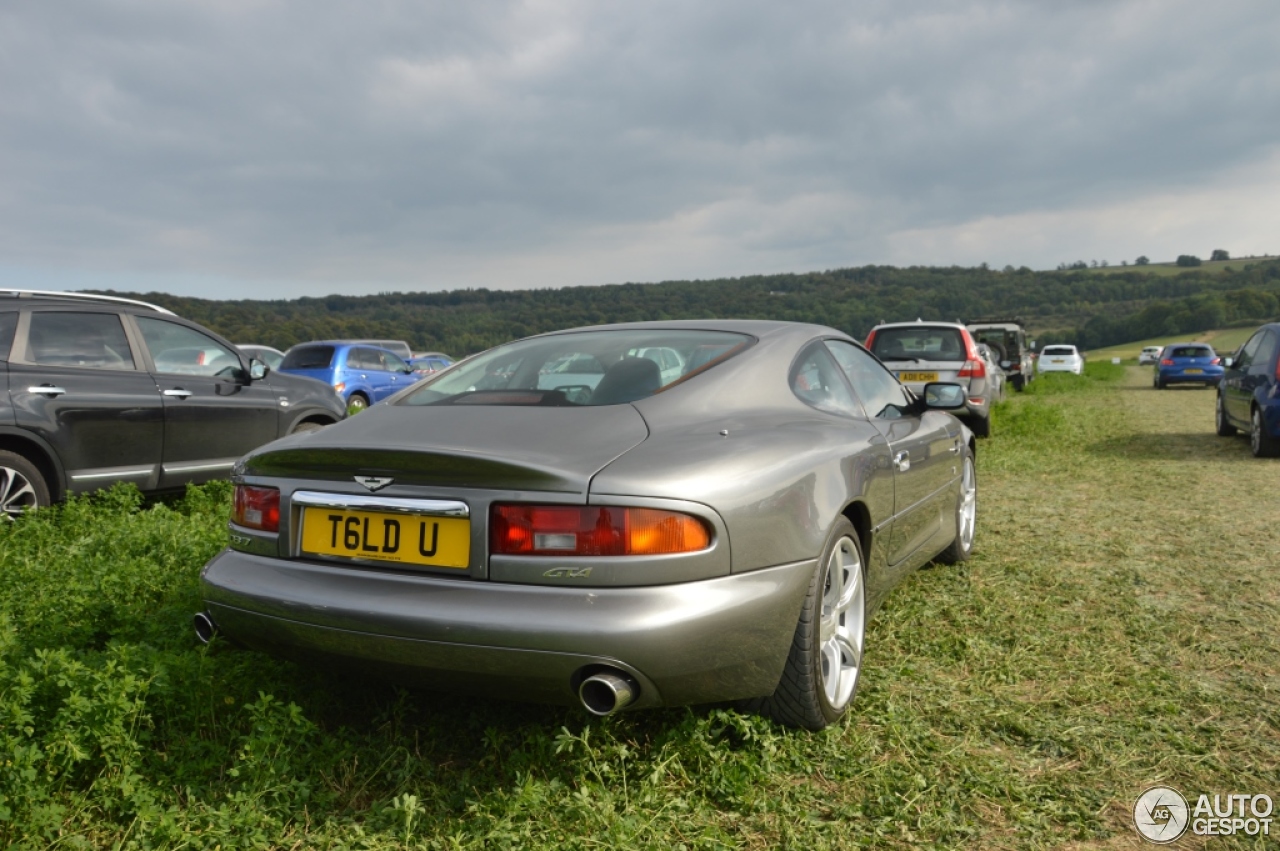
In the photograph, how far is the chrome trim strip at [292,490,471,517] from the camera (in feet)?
8.00

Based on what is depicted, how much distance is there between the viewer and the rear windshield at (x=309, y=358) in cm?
1619

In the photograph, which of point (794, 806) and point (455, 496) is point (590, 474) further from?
point (794, 806)

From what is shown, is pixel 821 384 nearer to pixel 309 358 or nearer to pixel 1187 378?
pixel 309 358

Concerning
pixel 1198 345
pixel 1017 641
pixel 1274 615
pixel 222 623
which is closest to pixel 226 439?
pixel 222 623

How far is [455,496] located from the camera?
8.00 ft

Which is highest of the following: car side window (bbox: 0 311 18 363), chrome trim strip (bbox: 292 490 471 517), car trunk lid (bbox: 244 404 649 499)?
car side window (bbox: 0 311 18 363)

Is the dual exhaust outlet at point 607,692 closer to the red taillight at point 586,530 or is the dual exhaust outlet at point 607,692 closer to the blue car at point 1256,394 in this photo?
the red taillight at point 586,530

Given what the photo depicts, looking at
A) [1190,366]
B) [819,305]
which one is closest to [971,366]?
[1190,366]

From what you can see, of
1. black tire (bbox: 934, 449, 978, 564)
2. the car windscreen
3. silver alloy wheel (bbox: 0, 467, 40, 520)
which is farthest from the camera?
silver alloy wheel (bbox: 0, 467, 40, 520)

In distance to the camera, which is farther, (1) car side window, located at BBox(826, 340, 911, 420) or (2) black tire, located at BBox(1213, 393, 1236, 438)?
(2) black tire, located at BBox(1213, 393, 1236, 438)

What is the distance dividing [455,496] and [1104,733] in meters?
2.19

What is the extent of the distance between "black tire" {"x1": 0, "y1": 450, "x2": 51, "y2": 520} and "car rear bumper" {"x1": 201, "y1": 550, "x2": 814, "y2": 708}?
146 inches

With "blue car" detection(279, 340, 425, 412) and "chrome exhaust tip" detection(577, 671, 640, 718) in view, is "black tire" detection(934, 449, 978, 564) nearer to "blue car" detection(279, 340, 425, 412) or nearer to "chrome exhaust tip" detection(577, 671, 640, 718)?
"chrome exhaust tip" detection(577, 671, 640, 718)

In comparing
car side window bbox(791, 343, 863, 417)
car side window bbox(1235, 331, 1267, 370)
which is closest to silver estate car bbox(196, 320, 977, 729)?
car side window bbox(791, 343, 863, 417)
